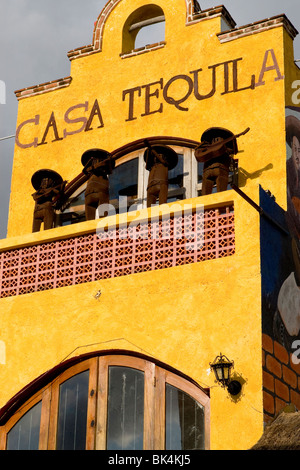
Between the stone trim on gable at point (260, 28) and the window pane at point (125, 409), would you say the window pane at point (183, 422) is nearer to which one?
the window pane at point (125, 409)

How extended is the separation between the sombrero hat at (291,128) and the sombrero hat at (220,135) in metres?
0.83

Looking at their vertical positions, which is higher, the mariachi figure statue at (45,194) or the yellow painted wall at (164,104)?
the yellow painted wall at (164,104)

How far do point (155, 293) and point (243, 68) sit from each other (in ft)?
13.6

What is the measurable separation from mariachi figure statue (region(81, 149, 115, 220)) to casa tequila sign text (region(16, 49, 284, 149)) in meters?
1.11

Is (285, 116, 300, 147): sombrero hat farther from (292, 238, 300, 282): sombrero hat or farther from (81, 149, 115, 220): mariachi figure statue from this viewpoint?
(81, 149, 115, 220): mariachi figure statue

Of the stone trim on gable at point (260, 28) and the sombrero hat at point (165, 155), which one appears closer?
the sombrero hat at point (165, 155)

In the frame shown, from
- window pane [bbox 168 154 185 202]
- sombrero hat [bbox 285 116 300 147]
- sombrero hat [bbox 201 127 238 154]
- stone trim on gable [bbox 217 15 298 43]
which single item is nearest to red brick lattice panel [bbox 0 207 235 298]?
sombrero hat [bbox 201 127 238 154]

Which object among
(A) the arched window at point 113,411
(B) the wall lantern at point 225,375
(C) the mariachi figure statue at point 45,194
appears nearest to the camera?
(B) the wall lantern at point 225,375

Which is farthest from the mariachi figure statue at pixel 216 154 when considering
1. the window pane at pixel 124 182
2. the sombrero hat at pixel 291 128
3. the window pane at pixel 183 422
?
the window pane at pixel 183 422

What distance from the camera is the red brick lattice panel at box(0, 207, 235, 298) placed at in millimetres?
12758

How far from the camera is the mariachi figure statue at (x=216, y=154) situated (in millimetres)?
13898

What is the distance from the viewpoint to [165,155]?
14.6 meters

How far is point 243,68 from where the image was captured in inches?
597

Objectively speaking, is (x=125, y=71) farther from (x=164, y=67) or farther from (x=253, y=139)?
(x=253, y=139)
